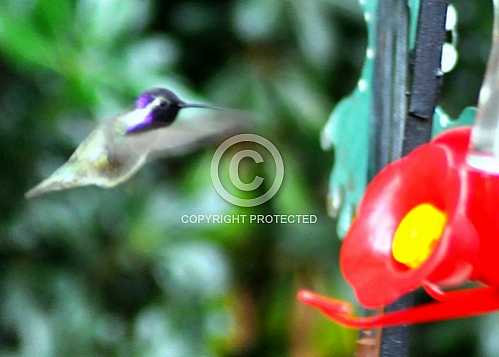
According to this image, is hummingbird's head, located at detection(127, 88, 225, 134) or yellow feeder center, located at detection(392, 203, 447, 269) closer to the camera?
yellow feeder center, located at detection(392, 203, 447, 269)

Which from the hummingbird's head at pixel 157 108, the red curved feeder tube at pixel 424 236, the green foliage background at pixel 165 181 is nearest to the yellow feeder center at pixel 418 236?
the red curved feeder tube at pixel 424 236

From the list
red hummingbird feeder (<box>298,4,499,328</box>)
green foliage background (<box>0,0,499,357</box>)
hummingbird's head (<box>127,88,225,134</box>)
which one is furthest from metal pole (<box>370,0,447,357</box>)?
green foliage background (<box>0,0,499,357</box>)

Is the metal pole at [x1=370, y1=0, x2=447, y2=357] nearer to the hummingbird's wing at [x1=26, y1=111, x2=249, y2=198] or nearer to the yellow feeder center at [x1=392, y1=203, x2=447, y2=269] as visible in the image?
the yellow feeder center at [x1=392, y1=203, x2=447, y2=269]

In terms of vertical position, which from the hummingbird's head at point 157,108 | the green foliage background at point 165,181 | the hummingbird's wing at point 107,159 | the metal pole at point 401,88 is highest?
the metal pole at point 401,88

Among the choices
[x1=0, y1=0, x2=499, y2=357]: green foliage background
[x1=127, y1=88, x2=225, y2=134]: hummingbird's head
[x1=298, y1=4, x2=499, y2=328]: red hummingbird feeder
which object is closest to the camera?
[x1=298, y1=4, x2=499, y2=328]: red hummingbird feeder

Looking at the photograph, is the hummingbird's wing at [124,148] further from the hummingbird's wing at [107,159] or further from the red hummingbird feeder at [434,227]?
the red hummingbird feeder at [434,227]

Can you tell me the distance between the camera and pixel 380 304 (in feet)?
2.43

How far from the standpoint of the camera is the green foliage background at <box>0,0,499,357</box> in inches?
64.8

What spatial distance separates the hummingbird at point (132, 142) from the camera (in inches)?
44.6

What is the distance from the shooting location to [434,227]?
2.59ft

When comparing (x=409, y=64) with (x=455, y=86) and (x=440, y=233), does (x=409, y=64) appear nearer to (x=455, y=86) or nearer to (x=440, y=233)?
(x=440, y=233)

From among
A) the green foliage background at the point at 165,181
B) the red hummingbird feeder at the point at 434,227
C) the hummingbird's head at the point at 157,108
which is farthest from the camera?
the green foliage background at the point at 165,181

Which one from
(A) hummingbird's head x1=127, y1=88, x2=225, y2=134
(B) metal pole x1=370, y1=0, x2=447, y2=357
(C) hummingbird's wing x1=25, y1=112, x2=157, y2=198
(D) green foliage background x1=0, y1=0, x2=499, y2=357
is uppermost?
(B) metal pole x1=370, y1=0, x2=447, y2=357

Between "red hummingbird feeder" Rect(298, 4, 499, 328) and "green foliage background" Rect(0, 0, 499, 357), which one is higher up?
"red hummingbird feeder" Rect(298, 4, 499, 328)
